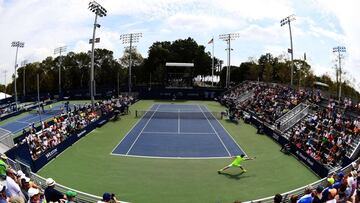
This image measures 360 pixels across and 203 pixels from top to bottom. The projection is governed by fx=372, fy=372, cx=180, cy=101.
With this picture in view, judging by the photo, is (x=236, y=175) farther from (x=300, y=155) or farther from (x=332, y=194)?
(x=332, y=194)

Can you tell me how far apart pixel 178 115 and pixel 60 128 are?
20.0 meters

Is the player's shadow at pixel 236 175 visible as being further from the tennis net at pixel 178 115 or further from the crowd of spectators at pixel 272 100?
the tennis net at pixel 178 115

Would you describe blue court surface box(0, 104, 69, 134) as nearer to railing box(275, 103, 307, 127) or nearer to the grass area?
the grass area

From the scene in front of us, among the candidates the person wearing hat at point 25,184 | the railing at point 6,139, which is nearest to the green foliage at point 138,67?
the railing at point 6,139

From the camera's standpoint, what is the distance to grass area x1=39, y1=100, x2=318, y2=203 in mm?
18625

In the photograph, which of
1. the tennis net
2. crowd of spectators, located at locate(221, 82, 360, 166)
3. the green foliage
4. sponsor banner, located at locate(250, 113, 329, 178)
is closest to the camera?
sponsor banner, located at locate(250, 113, 329, 178)

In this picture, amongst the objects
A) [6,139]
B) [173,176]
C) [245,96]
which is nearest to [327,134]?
[173,176]

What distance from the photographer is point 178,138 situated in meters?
33.2

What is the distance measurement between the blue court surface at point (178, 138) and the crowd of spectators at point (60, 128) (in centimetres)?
406

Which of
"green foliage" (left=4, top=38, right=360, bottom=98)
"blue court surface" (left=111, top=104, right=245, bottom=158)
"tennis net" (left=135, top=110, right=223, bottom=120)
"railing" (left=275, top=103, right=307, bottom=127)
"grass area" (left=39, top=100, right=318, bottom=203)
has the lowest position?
"grass area" (left=39, top=100, right=318, bottom=203)

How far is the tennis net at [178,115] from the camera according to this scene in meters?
46.2

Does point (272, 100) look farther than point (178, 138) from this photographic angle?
Yes

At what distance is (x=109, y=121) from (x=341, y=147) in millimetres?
25283

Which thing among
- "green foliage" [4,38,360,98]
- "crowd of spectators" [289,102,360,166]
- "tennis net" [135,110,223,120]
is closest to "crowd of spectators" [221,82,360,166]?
"crowd of spectators" [289,102,360,166]
